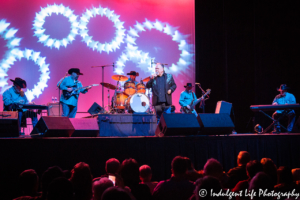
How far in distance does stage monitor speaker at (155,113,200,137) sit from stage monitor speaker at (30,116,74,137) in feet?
5.68

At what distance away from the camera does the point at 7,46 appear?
9.02 meters

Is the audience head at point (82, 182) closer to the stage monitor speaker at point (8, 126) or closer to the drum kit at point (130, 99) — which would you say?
the stage monitor speaker at point (8, 126)

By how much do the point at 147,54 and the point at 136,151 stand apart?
18.2 feet

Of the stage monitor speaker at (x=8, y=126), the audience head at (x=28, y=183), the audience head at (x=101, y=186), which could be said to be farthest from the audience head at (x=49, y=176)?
the stage monitor speaker at (x=8, y=126)

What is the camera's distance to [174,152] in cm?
520

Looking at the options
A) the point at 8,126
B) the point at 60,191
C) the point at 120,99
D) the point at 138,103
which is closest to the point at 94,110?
the point at 120,99

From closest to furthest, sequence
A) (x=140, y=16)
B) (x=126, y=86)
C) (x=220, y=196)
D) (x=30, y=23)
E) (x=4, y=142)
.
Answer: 1. (x=220, y=196)
2. (x=4, y=142)
3. (x=126, y=86)
4. (x=30, y=23)
5. (x=140, y=16)

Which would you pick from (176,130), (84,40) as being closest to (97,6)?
(84,40)

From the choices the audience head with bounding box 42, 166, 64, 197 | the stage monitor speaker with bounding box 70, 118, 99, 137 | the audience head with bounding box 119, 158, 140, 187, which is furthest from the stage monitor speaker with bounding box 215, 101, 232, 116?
the audience head with bounding box 42, 166, 64, 197

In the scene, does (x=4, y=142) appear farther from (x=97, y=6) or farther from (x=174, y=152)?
(x=97, y=6)

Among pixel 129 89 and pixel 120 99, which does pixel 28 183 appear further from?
pixel 129 89

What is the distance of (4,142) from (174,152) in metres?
2.90

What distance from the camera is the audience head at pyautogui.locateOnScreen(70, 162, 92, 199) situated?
2.84 meters

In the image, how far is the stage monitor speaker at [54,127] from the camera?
5078 millimetres
